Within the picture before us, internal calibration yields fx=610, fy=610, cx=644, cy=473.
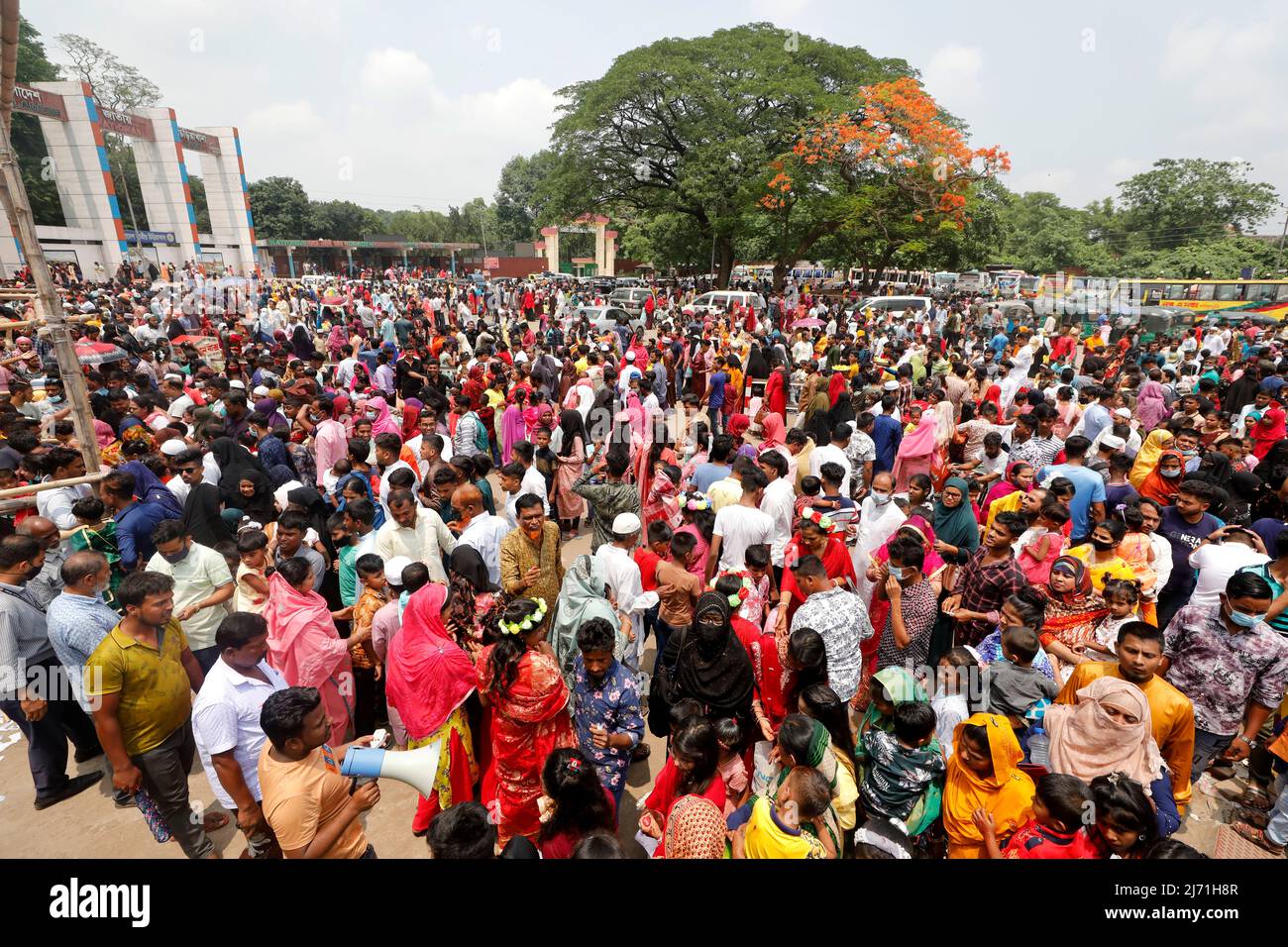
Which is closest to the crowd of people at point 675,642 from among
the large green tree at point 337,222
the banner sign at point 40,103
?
the banner sign at point 40,103

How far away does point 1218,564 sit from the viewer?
3613mm

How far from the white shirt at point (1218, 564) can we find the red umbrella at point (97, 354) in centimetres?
1219

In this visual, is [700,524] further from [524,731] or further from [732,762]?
[524,731]

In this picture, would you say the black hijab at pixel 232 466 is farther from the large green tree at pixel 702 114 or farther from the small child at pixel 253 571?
the large green tree at pixel 702 114

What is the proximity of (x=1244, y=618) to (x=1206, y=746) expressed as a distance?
90 centimetres

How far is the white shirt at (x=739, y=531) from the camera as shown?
164 inches

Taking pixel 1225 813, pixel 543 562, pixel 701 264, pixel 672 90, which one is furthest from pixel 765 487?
pixel 701 264

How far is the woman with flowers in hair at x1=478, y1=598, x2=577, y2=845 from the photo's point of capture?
2.74m

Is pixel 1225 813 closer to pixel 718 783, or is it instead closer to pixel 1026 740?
pixel 1026 740

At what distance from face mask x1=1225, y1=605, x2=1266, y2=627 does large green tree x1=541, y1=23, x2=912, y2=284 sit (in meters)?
22.8

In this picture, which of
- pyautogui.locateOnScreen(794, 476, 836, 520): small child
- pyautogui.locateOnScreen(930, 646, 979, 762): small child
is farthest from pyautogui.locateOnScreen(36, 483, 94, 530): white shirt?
pyautogui.locateOnScreen(930, 646, 979, 762): small child

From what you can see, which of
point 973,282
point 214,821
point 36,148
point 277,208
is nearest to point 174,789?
point 214,821

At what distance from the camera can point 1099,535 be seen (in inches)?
147

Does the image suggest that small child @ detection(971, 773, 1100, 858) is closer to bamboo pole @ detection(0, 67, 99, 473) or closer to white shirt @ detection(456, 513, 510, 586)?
white shirt @ detection(456, 513, 510, 586)
